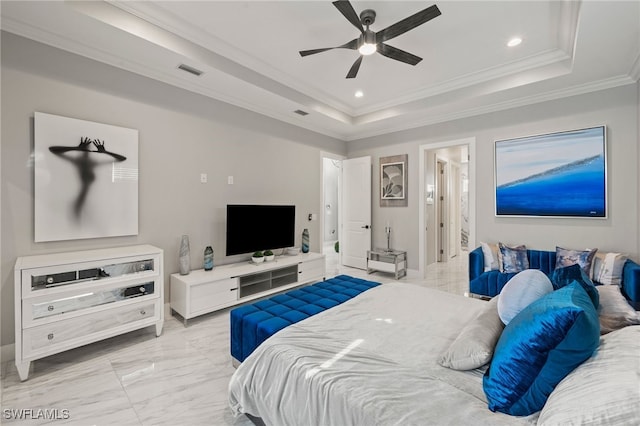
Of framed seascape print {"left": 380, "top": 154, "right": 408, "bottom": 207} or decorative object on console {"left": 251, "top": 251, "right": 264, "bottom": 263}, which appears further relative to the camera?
framed seascape print {"left": 380, "top": 154, "right": 408, "bottom": 207}

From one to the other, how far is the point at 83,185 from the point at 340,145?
4.26m

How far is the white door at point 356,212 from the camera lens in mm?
5430

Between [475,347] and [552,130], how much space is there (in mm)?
3712

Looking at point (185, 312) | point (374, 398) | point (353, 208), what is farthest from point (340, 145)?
point (374, 398)

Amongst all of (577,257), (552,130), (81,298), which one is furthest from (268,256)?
(552,130)

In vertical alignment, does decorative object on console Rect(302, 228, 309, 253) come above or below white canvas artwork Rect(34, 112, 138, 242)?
below

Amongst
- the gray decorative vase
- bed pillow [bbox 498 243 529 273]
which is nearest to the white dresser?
the gray decorative vase

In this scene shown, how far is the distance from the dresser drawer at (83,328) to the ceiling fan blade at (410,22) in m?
3.24

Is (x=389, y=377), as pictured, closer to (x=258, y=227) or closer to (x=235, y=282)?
(x=235, y=282)

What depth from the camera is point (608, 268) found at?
2.86 metres

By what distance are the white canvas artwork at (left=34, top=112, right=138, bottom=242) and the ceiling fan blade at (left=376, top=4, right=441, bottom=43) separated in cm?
266

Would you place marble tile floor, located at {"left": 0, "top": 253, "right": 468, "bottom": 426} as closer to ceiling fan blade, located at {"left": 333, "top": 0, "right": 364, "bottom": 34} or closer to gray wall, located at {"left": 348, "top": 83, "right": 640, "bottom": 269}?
ceiling fan blade, located at {"left": 333, "top": 0, "right": 364, "bottom": 34}

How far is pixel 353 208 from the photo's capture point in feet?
18.6

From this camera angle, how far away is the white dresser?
2.03m
